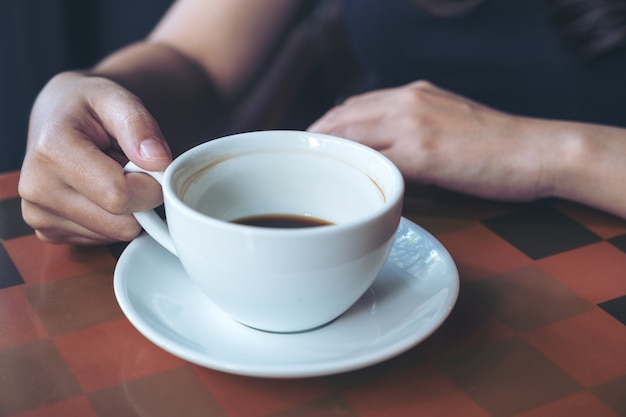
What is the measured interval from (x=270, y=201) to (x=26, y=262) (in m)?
0.24

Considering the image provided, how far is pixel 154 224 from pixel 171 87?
0.44 m

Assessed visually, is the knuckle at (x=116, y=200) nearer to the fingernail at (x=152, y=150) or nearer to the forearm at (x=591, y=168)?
the fingernail at (x=152, y=150)

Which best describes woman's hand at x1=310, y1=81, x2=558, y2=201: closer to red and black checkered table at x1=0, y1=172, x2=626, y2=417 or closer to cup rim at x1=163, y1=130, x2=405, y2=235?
red and black checkered table at x1=0, y1=172, x2=626, y2=417

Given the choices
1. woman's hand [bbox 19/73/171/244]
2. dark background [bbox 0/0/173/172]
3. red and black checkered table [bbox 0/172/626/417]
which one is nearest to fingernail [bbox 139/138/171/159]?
woman's hand [bbox 19/73/171/244]

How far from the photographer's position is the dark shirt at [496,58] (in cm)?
114

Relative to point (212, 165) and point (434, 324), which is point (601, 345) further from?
point (212, 165)

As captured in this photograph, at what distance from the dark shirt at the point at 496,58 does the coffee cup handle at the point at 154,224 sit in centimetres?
70

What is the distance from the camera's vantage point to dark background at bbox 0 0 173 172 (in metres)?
1.81

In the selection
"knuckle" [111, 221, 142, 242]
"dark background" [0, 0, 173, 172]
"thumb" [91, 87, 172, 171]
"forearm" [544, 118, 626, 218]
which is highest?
"thumb" [91, 87, 172, 171]

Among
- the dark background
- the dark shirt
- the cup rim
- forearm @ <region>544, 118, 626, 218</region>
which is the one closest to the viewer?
the cup rim

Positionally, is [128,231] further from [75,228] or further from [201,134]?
[201,134]

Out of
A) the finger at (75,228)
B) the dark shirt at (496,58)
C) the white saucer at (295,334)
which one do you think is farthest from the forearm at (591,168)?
the finger at (75,228)

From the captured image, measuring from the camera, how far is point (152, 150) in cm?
61

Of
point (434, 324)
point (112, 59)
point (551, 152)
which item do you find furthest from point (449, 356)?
point (112, 59)
